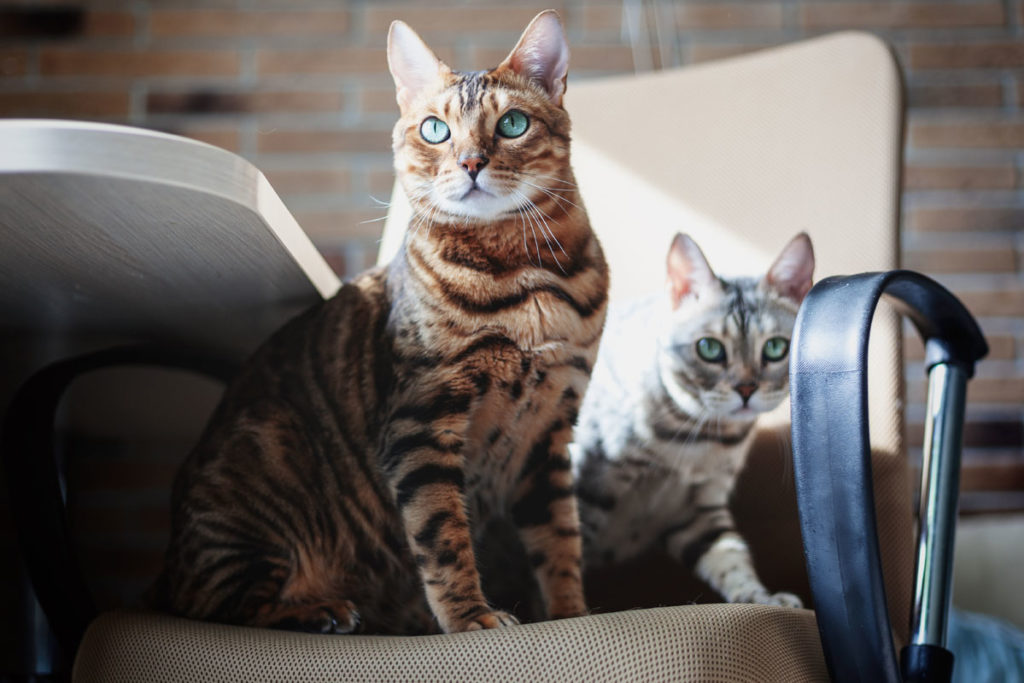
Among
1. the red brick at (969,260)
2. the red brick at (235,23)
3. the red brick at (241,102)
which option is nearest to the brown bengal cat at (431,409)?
the red brick at (241,102)

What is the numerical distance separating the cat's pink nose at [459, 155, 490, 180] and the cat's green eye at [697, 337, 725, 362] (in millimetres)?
375

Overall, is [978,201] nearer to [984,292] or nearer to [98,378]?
[984,292]

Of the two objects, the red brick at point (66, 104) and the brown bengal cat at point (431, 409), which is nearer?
the brown bengal cat at point (431, 409)

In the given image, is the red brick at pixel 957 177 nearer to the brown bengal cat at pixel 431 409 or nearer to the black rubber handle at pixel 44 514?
the brown bengal cat at pixel 431 409

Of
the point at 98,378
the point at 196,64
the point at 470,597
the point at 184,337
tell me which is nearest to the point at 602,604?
the point at 470,597

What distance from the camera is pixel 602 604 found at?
0.97 m

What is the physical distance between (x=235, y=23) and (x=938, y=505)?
1692mm

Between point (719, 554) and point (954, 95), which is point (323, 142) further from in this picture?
point (954, 95)

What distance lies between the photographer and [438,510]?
75 cm

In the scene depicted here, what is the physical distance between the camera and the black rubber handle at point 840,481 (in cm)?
59

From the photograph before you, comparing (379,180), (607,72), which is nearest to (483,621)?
(379,180)

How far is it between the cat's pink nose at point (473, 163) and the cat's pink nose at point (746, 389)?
0.41 metres

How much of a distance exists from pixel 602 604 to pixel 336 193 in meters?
1.09

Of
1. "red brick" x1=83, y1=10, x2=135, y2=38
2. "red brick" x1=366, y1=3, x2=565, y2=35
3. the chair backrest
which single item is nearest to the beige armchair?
the chair backrest
